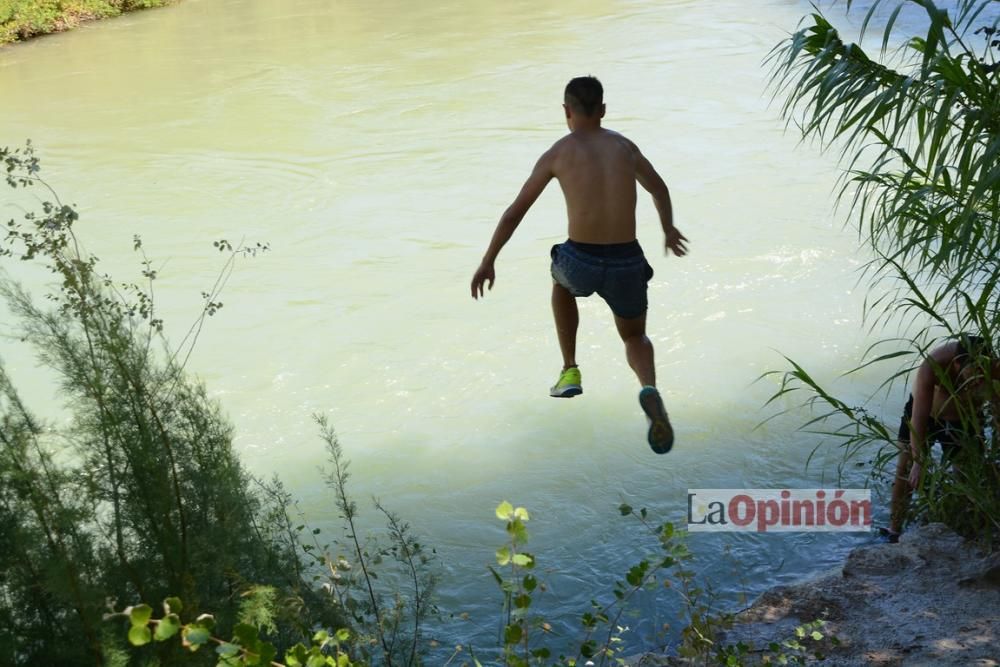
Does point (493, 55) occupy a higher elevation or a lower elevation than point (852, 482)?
higher

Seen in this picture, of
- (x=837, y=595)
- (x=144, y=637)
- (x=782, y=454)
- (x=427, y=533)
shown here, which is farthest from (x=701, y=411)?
(x=144, y=637)

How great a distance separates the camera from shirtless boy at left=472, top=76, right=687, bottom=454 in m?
4.07

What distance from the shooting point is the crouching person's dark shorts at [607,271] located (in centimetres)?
414

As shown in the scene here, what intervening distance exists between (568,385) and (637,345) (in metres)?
0.28

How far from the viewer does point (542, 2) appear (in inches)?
704

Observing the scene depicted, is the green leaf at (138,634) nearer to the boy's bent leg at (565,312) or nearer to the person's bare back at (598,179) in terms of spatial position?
the person's bare back at (598,179)

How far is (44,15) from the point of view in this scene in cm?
1772

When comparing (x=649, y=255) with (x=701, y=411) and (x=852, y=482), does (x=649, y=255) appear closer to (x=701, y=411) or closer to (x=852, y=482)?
(x=701, y=411)

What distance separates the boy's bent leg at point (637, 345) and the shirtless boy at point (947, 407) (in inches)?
35.0

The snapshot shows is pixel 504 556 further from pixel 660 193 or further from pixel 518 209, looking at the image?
pixel 660 193

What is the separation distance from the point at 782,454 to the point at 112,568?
133 inches

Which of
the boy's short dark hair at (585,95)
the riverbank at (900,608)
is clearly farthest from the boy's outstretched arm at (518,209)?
the riverbank at (900,608)

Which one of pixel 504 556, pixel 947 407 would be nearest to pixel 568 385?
pixel 947 407

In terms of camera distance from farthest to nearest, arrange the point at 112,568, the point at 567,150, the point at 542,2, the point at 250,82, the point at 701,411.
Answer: the point at 542,2, the point at 250,82, the point at 701,411, the point at 567,150, the point at 112,568
